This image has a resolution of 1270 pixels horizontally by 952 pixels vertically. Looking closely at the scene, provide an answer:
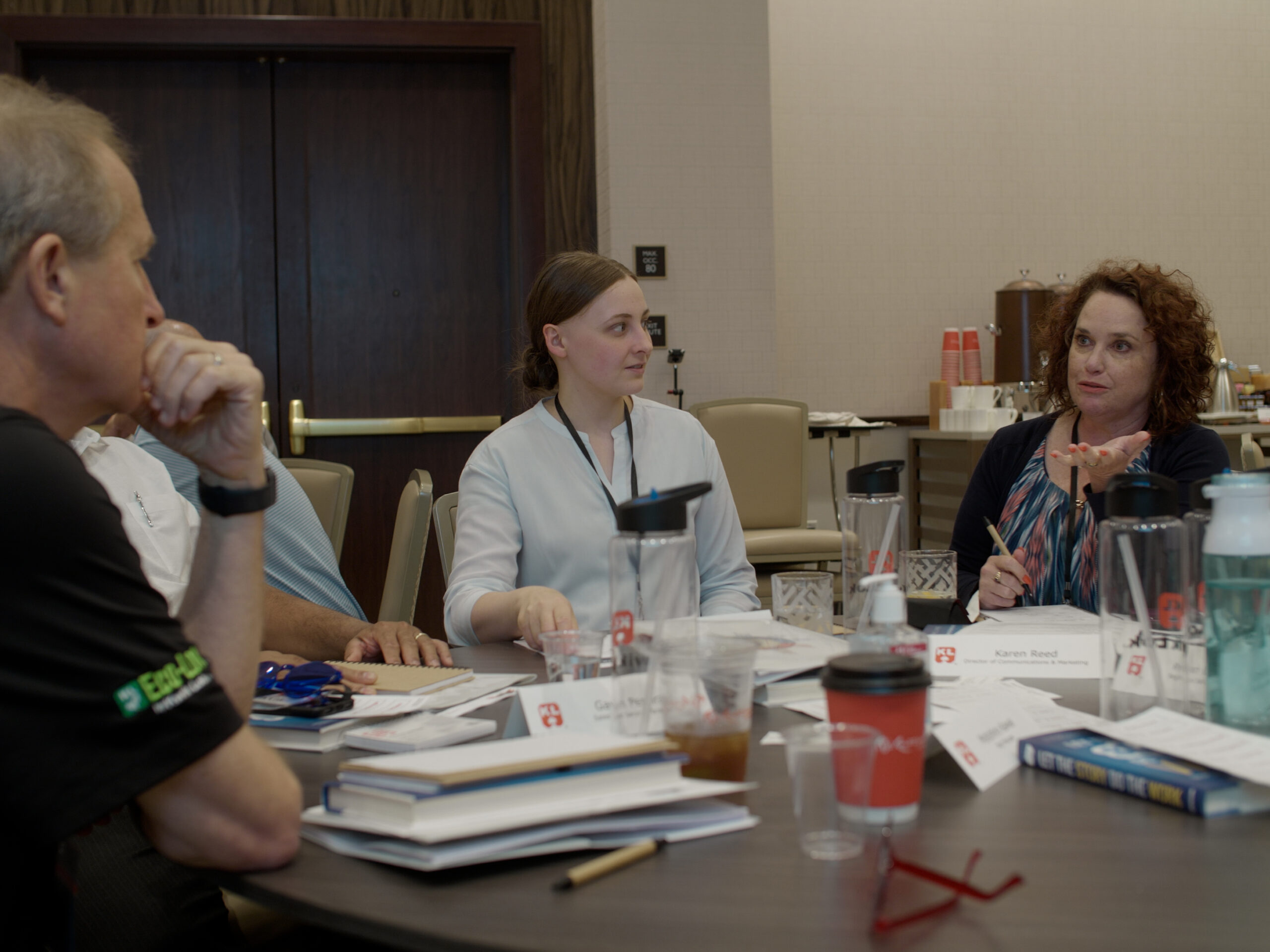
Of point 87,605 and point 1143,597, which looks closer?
point 87,605

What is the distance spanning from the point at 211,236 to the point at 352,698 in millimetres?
3579

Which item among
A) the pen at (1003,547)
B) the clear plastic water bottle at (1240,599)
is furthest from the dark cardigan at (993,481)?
the clear plastic water bottle at (1240,599)

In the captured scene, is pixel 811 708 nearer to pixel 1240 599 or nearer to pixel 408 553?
pixel 1240 599

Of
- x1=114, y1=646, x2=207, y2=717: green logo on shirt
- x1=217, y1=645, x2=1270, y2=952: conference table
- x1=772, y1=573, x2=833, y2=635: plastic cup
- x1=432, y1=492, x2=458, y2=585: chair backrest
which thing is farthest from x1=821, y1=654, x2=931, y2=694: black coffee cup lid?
x1=432, y1=492, x2=458, y2=585: chair backrest

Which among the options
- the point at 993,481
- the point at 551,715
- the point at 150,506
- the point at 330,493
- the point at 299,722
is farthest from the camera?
the point at 330,493

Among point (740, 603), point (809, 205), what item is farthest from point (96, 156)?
point (809, 205)

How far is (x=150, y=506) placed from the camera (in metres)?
2.04

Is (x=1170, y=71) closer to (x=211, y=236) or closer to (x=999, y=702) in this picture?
(x=211, y=236)

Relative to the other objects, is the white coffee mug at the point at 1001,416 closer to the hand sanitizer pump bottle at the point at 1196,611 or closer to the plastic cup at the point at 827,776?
the hand sanitizer pump bottle at the point at 1196,611

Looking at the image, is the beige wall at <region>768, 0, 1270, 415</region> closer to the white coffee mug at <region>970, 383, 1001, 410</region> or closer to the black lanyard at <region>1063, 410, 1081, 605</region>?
the white coffee mug at <region>970, 383, 1001, 410</region>

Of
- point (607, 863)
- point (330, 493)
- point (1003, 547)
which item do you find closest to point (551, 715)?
point (607, 863)

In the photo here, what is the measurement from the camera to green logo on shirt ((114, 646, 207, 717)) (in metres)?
0.85

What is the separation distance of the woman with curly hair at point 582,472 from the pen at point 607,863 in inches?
43.0

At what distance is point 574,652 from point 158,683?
1.74 feet
